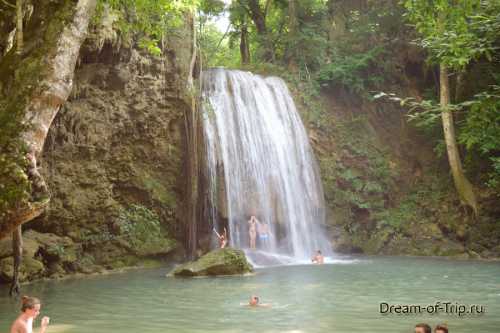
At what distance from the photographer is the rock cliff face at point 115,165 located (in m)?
14.3

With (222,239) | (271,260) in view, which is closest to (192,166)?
(222,239)

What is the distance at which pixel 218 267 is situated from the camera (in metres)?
13.0

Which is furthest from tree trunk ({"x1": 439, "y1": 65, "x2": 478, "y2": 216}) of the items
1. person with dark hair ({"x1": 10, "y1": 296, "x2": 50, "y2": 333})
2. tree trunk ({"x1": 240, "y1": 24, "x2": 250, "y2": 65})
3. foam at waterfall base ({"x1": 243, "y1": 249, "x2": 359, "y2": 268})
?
person with dark hair ({"x1": 10, "y1": 296, "x2": 50, "y2": 333})

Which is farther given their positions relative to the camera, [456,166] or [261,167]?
[261,167]

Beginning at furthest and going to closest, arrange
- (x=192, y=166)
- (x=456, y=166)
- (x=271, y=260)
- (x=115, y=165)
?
1. (x=456, y=166)
2. (x=192, y=166)
3. (x=115, y=165)
4. (x=271, y=260)

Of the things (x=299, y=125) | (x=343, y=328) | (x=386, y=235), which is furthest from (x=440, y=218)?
(x=343, y=328)

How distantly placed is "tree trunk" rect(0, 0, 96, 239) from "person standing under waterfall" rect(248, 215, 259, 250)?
35.0ft

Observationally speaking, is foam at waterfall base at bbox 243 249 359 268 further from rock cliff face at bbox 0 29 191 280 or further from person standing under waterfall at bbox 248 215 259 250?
rock cliff face at bbox 0 29 191 280

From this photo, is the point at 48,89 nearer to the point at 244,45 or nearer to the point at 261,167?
the point at 261,167

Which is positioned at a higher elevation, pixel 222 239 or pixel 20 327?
pixel 20 327

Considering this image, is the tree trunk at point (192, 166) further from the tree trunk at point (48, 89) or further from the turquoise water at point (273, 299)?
the tree trunk at point (48, 89)

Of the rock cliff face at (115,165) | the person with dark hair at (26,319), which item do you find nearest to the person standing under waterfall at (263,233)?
the rock cliff face at (115,165)

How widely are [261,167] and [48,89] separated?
12.1m

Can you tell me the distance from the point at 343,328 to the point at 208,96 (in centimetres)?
1342
